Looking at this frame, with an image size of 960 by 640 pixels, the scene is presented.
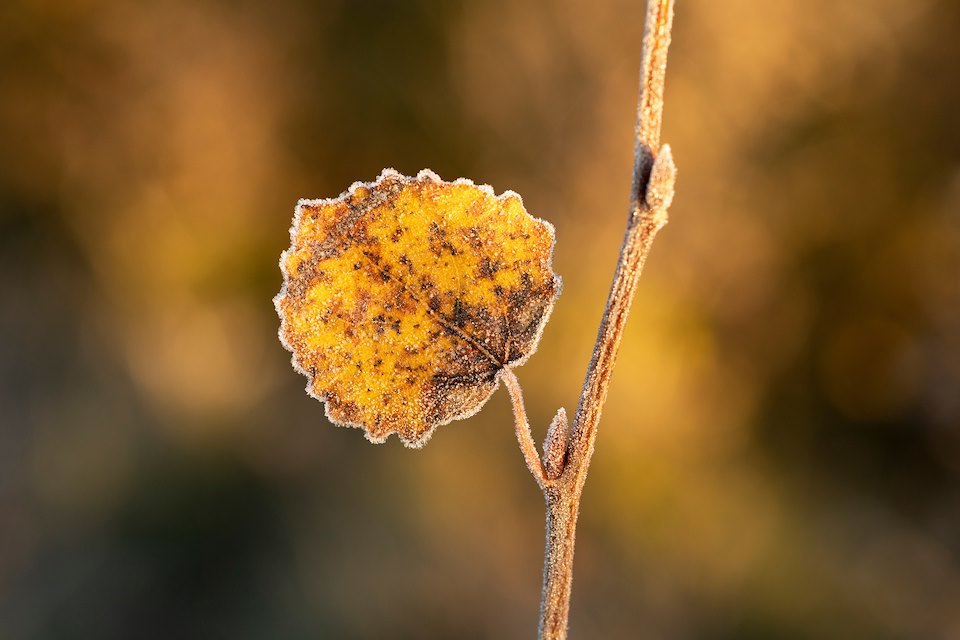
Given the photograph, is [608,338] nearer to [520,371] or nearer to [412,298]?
[412,298]

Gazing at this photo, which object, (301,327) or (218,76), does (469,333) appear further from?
(218,76)

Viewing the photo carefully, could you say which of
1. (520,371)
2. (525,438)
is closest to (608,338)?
(525,438)

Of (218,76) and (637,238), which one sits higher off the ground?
(218,76)

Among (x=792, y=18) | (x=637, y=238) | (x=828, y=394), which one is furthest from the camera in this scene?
(x=828, y=394)

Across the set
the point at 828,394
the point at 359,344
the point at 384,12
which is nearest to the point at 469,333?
the point at 359,344

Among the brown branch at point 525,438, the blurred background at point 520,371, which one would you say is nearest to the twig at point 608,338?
the brown branch at point 525,438

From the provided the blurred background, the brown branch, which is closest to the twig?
the brown branch
